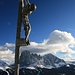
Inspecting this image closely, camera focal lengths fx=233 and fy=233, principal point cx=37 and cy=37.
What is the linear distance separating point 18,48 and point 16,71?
32.2 inches

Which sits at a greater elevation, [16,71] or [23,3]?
[23,3]

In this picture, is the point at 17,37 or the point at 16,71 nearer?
the point at 16,71

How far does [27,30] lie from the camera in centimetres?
821

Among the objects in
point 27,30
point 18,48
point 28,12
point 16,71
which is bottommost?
point 16,71

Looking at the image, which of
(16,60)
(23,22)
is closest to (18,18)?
(23,22)

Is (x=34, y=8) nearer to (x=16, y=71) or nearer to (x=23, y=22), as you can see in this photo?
(x=23, y=22)

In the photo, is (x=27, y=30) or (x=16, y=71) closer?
(x=16, y=71)

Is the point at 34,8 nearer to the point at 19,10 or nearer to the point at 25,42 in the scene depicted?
the point at 19,10

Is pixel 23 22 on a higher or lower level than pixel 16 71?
higher

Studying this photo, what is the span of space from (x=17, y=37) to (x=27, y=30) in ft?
1.50

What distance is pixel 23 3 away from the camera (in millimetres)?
8375

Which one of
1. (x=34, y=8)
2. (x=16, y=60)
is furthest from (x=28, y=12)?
(x=16, y=60)

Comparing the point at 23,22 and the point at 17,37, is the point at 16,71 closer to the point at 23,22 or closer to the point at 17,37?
the point at 17,37

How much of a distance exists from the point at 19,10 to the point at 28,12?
1.06 feet
